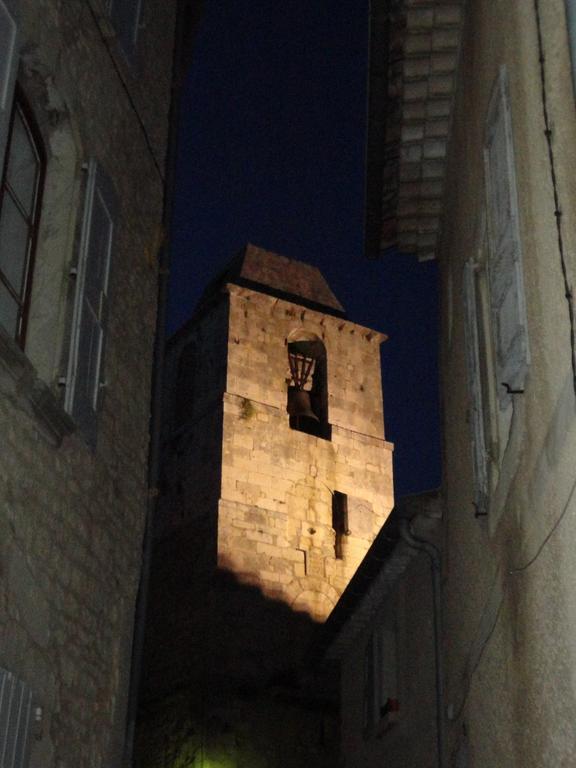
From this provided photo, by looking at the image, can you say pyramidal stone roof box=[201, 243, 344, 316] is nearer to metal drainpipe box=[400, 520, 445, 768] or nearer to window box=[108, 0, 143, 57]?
metal drainpipe box=[400, 520, 445, 768]

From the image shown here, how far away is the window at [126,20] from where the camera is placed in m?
6.80

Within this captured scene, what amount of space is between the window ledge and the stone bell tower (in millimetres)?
10580

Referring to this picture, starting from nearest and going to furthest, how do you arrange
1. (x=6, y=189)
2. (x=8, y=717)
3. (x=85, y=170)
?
(x=8, y=717) → (x=6, y=189) → (x=85, y=170)

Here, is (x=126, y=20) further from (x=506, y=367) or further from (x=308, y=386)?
(x=308, y=386)

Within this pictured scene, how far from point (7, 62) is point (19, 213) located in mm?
774

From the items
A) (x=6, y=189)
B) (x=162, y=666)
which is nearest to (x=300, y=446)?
(x=162, y=666)

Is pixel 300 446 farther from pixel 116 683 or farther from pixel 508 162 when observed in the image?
pixel 508 162

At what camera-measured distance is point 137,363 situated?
22.5ft

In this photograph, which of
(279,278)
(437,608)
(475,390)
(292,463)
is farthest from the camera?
(279,278)

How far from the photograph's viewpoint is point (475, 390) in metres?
5.44

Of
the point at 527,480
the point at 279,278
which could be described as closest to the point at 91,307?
the point at 527,480

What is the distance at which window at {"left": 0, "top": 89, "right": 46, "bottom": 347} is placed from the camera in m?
5.04

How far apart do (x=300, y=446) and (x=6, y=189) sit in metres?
13.3

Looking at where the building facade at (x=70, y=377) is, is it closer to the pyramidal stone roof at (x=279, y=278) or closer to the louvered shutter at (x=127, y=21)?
the louvered shutter at (x=127, y=21)
